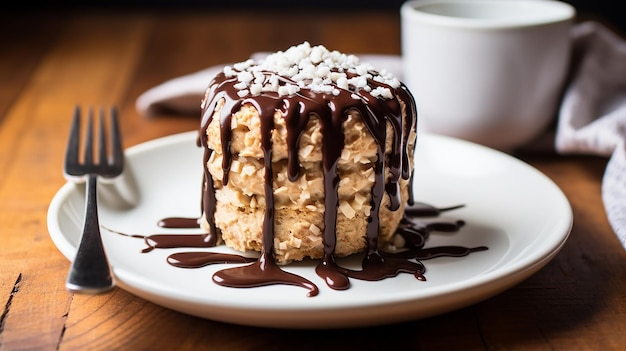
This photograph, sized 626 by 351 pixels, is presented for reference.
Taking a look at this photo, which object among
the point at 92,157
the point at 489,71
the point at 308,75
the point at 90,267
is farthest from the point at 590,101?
the point at 90,267

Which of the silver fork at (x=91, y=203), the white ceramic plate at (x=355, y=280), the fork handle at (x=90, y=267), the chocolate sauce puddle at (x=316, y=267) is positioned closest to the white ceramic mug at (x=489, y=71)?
the white ceramic plate at (x=355, y=280)

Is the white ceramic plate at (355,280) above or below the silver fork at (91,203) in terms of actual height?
below

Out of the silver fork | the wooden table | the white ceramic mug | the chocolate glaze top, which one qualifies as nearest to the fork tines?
the silver fork

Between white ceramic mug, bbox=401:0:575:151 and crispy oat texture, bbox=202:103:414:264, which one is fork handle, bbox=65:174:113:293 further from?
white ceramic mug, bbox=401:0:575:151

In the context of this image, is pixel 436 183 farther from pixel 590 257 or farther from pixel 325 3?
pixel 325 3

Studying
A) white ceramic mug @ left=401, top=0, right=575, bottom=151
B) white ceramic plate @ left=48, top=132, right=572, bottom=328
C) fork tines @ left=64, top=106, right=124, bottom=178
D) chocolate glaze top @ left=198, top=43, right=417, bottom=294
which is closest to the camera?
white ceramic plate @ left=48, top=132, right=572, bottom=328

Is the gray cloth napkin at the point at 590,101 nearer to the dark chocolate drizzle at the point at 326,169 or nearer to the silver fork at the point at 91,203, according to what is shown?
the silver fork at the point at 91,203

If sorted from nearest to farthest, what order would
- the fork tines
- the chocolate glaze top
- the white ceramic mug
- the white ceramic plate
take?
the white ceramic plate < the chocolate glaze top < the fork tines < the white ceramic mug
